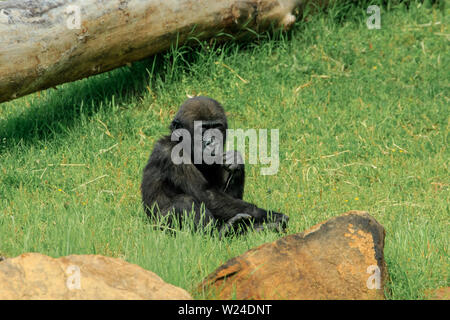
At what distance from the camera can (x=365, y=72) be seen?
333 inches

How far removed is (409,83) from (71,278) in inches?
242

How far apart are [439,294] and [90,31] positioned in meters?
4.71

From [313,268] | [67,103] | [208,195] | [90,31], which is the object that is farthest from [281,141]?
[313,268]

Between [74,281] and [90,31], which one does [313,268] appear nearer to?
[74,281]

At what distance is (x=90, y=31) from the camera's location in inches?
277

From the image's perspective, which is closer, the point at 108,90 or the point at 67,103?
the point at 67,103

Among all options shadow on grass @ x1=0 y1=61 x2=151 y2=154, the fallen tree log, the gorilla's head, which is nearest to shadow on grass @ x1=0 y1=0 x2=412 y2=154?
shadow on grass @ x1=0 y1=61 x2=151 y2=154

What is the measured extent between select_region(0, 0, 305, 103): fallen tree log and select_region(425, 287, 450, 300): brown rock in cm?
462

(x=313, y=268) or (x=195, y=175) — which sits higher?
(x=195, y=175)

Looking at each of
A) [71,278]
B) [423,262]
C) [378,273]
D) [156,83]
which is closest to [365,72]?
[156,83]

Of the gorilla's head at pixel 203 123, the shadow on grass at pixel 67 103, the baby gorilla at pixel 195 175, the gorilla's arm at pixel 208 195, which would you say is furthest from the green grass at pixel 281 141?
the gorilla's head at pixel 203 123

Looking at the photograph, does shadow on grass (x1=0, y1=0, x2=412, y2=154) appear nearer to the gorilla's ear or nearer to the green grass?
the green grass

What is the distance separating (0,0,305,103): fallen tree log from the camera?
21.7 feet

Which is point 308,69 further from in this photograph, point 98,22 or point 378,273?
point 378,273
